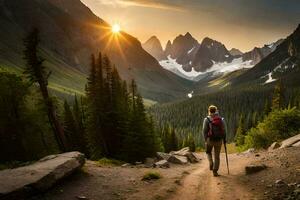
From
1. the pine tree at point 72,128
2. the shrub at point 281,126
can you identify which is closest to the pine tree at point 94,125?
the pine tree at point 72,128

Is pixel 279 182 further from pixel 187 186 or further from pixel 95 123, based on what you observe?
pixel 95 123

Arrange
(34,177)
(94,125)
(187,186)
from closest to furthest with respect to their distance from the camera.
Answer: (34,177) → (187,186) → (94,125)

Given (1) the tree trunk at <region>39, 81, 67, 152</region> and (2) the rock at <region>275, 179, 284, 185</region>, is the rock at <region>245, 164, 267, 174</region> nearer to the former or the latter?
(2) the rock at <region>275, 179, 284, 185</region>

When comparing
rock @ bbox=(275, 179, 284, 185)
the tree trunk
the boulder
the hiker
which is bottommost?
rock @ bbox=(275, 179, 284, 185)

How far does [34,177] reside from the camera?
47.8ft

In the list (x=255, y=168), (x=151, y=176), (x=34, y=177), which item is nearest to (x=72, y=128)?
(x=151, y=176)

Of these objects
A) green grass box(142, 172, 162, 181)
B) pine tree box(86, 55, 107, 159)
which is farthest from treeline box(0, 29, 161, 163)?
green grass box(142, 172, 162, 181)

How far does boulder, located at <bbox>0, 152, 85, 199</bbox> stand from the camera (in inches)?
516

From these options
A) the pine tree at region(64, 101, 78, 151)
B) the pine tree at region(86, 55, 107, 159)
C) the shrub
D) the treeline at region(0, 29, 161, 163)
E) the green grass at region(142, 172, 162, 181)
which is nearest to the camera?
the green grass at region(142, 172, 162, 181)

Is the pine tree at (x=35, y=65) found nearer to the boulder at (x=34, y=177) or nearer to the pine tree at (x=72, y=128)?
the boulder at (x=34, y=177)

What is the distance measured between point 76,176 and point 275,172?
890 centimetres

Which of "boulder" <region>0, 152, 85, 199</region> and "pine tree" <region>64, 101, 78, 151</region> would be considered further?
"pine tree" <region>64, 101, 78, 151</region>

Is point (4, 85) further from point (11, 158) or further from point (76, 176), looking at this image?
point (76, 176)

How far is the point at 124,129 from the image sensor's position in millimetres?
44250
